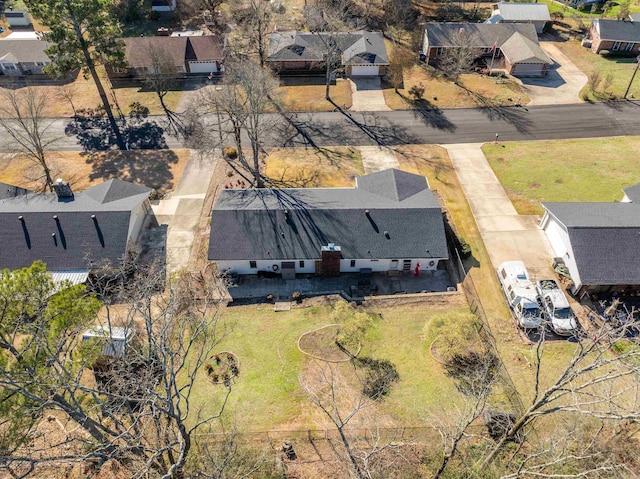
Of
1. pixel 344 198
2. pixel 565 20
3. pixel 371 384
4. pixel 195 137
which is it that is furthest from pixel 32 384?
pixel 565 20

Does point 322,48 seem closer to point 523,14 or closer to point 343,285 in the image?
point 523,14

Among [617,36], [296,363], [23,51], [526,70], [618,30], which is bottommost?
[296,363]

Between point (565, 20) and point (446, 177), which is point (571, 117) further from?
point (565, 20)

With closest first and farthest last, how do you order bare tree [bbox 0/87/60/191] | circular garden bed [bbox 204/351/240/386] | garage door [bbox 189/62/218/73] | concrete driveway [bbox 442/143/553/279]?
circular garden bed [bbox 204/351/240/386] < concrete driveway [bbox 442/143/553/279] < bare tree [bbox 0/87/60/191] < garage door [bbox 189/62/218/73]

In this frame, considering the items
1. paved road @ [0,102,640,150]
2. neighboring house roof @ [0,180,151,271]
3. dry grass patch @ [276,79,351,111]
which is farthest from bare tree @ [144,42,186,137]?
neighboring house roof @ [0,180,151,271]

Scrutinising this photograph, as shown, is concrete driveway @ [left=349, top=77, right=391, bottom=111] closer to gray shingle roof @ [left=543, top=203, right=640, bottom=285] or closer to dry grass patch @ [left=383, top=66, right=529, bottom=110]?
dry grass patch @ [left=383, top=66, right=529, bottom=110]

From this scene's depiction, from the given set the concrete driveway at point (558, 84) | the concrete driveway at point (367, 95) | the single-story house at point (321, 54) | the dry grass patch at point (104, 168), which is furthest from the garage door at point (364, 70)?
the dry grass patch at point (104, 168)

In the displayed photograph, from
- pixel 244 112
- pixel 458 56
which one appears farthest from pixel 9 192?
pixel 458 56

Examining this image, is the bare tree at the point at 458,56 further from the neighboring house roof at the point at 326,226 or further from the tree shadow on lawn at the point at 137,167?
the tree shadow on lawn at the point at 137,167
